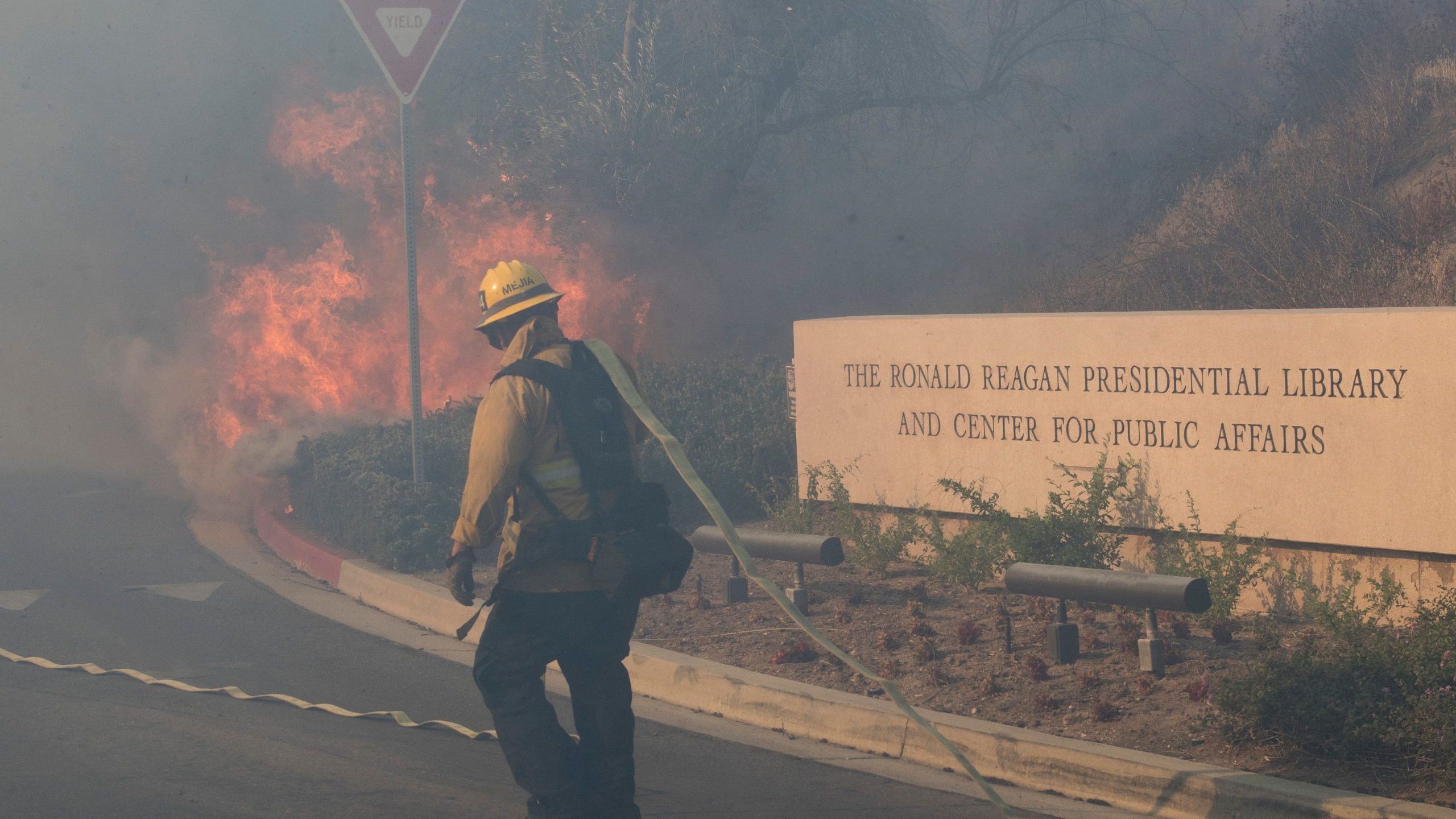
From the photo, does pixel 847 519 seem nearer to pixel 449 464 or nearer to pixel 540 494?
pixel 449 464

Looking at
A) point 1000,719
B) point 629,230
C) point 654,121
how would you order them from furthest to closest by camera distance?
point 629,230 < point 654,121 < point 1000,719

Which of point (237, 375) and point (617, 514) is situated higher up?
point (237, 375)

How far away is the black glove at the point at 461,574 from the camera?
15.4 ft

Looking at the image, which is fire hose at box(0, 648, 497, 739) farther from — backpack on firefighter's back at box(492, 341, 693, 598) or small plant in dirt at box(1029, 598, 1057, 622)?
small plant in dirt at box(1029, 598, 1057, 622)

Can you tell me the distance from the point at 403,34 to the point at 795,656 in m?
6.23

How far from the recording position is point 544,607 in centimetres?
468

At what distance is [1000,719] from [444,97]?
49.6 feet

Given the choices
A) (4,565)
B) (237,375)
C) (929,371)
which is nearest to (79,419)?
(237,375)

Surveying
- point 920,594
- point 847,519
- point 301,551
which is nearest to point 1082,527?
point 920,594

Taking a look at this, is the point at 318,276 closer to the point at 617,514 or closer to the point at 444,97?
the point at 444,97

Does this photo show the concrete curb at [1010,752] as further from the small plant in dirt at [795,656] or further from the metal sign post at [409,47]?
the metal sign post at [409,47]

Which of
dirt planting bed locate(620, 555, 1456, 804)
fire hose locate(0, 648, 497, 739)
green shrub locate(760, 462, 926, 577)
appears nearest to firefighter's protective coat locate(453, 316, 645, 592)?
fire hose locate(0, 648, 497, 739)

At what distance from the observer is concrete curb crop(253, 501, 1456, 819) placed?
195 inches

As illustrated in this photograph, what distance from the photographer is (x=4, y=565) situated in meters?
11.1
